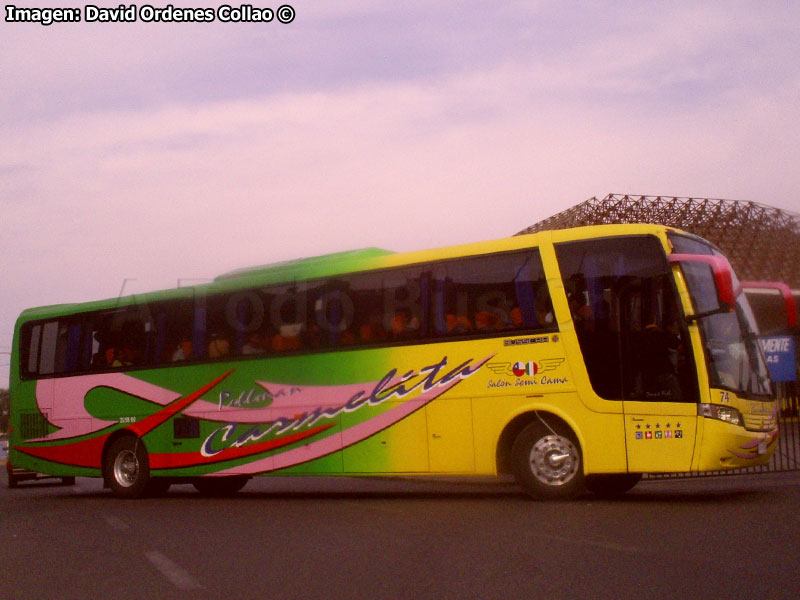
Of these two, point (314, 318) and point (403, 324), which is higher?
point (314, 318)

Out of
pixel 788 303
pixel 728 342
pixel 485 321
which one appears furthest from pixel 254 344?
pixel 788 303

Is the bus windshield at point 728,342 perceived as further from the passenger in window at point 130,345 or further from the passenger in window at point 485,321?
the passenger in window at point 130,345

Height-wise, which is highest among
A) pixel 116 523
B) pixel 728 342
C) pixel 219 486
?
pixel 728 342

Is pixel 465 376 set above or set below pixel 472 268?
below

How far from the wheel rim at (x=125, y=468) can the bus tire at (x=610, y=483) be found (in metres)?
7.97

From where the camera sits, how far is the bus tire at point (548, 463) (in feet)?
41.1

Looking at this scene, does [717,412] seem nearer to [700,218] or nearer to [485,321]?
[485,321]

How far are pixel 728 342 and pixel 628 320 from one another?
3.93 ft

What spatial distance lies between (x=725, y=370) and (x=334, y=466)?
5748 millimetres

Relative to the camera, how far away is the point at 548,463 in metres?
12.7

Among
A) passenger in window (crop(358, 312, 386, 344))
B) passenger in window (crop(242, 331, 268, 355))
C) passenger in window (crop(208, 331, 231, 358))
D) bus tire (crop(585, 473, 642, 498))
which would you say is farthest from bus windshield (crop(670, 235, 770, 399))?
passenger in window (crop(208, 331, 231, 358))

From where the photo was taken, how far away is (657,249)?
12.2m

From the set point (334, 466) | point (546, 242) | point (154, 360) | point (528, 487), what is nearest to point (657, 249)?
point (546, 242)

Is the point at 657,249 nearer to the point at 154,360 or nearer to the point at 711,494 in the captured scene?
the point at 711,494
